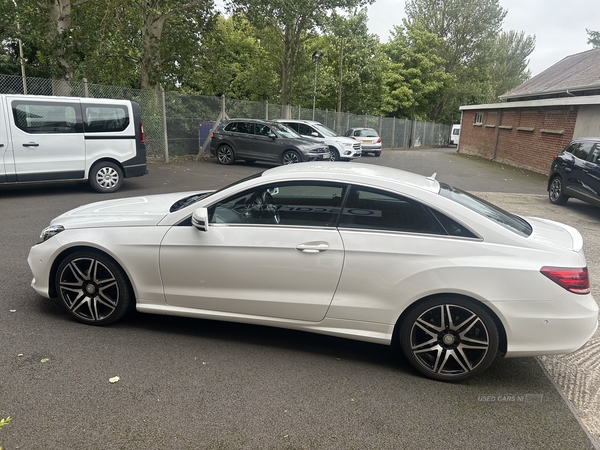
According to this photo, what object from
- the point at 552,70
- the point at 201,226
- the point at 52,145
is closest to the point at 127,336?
the point at 201,226

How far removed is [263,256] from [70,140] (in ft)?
23.5

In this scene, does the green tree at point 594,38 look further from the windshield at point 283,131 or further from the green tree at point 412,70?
the windshield at point 283,131

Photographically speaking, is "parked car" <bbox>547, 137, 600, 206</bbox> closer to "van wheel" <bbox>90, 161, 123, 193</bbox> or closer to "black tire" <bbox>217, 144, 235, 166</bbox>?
"van wheel" <bbox>90, 161, 123, 193</bbox>

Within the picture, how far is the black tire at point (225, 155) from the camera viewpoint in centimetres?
1600

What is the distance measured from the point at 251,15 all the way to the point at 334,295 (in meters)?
15.5

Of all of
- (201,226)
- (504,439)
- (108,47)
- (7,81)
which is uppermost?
(108,47)

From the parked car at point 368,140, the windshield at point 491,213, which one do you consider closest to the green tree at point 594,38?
the parked car at point 368,140

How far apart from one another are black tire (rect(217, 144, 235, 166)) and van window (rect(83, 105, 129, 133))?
22.1 feet

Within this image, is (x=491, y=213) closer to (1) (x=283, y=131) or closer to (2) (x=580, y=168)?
(2) (x=580, y=168)

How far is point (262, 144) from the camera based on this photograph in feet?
50.2

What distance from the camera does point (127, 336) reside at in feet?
11.6

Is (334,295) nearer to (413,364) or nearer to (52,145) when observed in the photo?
(413,364)

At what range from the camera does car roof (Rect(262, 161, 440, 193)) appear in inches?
130

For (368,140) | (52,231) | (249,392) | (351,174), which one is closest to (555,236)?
(351,174)
